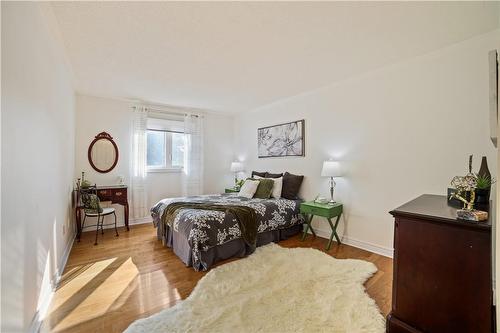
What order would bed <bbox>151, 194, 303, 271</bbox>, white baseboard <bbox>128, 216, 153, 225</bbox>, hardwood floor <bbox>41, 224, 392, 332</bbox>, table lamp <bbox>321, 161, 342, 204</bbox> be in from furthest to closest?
white baseboard <bbox>128, 216, 153, 225</bbox>, table lamp <bbox>321, 161, 342, 204</bbox>, bed <bbox>151, 194, 303, 271</bbox>, hardwood floor <bbox>41, 224, 392, 332</bbox>

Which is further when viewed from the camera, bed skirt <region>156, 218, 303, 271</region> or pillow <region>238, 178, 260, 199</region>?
pillow <region>238, 178, 260, 199</region>

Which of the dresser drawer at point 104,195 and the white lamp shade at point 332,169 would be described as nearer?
the white lamp shade at point 332,169

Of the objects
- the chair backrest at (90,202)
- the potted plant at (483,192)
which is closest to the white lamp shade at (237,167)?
the chair backrest at (90,202)

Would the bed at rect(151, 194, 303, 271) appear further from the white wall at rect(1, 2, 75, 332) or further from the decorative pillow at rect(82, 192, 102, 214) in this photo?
the white wall at rect(1, 2, 75, 332)

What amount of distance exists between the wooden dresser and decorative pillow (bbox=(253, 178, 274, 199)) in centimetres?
244

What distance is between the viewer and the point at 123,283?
224 centimetres

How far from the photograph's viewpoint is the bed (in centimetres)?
248

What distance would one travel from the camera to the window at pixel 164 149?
4645 millimetres

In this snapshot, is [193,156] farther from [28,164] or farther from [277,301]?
[277,301]

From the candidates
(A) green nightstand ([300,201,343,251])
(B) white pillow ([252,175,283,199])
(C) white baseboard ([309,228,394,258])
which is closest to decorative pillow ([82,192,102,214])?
(B) white pillow ([252,175,283,199])

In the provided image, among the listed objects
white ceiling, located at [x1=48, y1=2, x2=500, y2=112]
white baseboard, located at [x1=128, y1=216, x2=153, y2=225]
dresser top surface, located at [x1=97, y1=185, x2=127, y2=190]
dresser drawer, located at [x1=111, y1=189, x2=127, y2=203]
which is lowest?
white baseboard, located at [x1=128, y1=216, x2=153, y2=225]

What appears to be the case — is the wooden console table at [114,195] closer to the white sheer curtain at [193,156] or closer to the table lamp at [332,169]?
the white sheer curtain at [193,156]

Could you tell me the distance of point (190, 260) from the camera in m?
2.58

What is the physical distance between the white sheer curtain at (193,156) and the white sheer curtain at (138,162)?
2.77 feet
